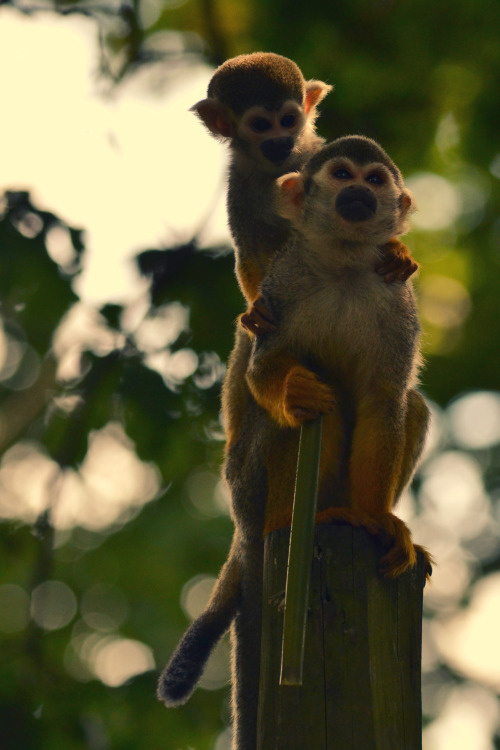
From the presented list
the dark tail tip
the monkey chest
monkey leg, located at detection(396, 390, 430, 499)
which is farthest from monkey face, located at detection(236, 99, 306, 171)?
the dark tail tip

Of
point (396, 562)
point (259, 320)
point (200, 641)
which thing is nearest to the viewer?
point (396, 562)

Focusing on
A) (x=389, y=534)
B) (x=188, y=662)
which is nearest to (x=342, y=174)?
→ (x=389, y=534)

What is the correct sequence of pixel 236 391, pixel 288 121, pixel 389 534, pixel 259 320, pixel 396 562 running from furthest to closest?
pixel 288 121 < pixel 236 391 < pixel 259 320 < pixel 389 534 < pixel 396 562

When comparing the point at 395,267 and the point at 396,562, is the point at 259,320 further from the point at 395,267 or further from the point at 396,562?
the point at 396,562

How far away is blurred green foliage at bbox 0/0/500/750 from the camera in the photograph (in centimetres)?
484

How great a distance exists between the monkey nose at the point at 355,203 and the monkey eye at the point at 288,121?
1.57m

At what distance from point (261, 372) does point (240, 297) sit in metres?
1.83

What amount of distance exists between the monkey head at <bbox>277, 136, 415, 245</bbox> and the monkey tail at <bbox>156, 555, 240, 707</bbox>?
145 cm

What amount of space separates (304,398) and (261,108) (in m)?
2.37

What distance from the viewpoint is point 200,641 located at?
11.9 feet

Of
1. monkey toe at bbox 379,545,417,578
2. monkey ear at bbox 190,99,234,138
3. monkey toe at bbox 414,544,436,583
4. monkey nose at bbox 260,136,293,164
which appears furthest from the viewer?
monkey ear at bbox 190,99,234,138

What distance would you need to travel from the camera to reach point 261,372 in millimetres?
3324

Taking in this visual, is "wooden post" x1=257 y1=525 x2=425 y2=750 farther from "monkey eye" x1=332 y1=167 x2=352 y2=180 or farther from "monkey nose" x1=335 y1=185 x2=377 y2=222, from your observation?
"monkey eye" x1=332 y1=167 x2=352 y2=180

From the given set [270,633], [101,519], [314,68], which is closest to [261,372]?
[270,633]
